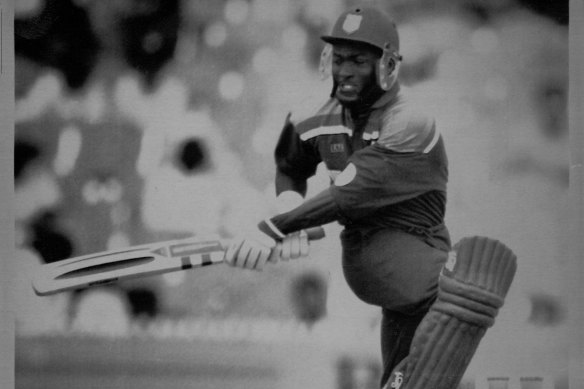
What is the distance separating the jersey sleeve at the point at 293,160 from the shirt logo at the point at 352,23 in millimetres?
401

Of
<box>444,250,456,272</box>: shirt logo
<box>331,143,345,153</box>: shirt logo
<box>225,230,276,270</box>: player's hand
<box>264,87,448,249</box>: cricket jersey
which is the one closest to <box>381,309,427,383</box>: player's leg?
<box>444,250,456,272</box>: shirt logo

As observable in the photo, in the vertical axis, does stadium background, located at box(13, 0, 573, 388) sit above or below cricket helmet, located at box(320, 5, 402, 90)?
below

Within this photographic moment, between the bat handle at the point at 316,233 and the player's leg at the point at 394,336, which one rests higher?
the bat handle at the point at 316,233

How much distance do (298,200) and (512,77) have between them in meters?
0.95

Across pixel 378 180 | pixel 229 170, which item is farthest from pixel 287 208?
pixel 378 180

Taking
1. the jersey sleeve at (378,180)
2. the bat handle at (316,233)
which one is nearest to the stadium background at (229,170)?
the bat handle at (316,233)

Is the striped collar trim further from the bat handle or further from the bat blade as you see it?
the bat blade

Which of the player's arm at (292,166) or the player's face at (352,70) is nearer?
the player's face at (352,70)

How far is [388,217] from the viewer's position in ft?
11.2

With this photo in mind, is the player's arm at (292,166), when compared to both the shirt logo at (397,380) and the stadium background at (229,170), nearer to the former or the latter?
the stadium background at (229,170)

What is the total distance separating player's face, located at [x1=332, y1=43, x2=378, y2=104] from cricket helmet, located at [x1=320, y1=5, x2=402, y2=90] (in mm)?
25

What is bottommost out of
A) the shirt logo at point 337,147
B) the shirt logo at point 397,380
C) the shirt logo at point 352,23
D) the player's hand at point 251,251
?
the shirt logo at point 397,380

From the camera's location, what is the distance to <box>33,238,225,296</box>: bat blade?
A: 3.51 meters

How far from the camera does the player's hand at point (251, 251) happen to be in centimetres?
350
